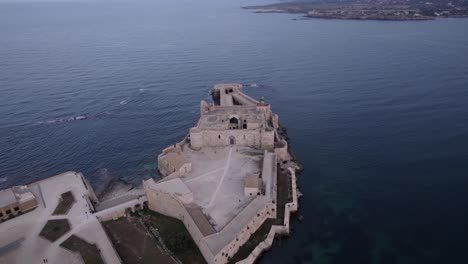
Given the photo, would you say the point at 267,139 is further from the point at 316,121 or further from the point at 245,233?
the point at 245,233

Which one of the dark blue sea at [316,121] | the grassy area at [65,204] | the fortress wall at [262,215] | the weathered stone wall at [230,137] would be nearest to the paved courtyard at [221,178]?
the weathered stone wall at [230,137]

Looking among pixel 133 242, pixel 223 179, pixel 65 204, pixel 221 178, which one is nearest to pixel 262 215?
pixel 223 179

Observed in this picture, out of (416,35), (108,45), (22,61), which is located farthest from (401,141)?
(108,45)

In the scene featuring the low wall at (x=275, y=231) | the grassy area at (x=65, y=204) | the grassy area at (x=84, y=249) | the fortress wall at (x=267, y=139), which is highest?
the fortress wall at (x=267, y=139)

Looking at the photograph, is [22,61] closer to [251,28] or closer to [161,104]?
[161,104]

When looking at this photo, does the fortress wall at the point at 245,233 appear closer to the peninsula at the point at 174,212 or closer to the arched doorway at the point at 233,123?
the peninsula at the point at 174,212

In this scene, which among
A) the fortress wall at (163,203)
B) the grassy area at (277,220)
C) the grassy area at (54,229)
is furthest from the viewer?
the fortress wall at (163,203)

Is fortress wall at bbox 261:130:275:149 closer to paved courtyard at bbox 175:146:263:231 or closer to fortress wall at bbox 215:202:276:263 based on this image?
paved courtyard at bbox 175:146:263:231
